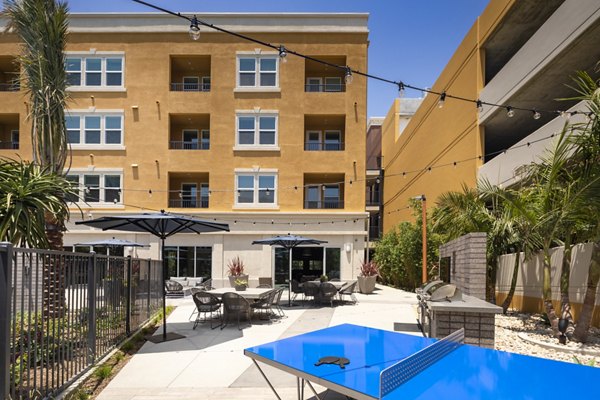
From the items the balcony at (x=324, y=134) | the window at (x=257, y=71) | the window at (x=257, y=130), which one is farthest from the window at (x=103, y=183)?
the balcony at (x=324, y=134)

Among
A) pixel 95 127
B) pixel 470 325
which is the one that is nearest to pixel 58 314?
pixel 470 325

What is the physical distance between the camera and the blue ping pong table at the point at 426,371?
278 cm

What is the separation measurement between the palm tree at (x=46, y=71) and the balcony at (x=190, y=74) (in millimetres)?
13260

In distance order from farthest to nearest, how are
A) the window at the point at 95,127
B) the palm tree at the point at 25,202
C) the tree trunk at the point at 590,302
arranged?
the window at the point at 95,127 → the tree trunk at the point at 590,302 → the palm tree at the point at 25,202

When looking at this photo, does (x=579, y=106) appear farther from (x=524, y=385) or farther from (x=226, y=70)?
(x=226, y=70)

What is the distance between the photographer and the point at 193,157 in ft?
67.9

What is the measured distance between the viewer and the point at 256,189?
807 inches

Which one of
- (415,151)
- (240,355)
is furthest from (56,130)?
(415,151)

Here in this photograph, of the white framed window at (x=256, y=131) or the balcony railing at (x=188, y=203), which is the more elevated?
the white framed window at (x=256, y=131)

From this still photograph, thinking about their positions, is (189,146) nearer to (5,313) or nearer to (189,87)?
(189,87)

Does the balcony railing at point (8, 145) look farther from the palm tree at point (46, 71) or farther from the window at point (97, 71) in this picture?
the palm tree at point (46, 71)

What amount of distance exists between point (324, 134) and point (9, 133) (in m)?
17.5

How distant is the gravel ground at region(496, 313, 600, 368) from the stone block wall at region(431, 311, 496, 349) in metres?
1.13

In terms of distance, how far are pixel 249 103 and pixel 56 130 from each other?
13.0 meters
